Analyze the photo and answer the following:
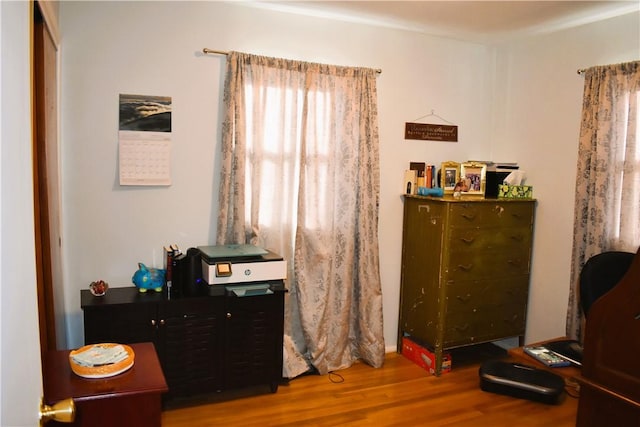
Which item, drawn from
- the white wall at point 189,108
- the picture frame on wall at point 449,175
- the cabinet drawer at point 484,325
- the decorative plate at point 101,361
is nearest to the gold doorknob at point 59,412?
the decorative plate at point 101,361

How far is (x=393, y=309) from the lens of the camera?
4.00m

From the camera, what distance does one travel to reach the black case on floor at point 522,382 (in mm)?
3156

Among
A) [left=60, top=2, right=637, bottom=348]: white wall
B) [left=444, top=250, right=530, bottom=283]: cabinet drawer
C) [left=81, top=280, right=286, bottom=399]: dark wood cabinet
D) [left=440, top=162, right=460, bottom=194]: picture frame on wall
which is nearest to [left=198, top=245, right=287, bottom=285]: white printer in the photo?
[left=81, top=280, right=286, bottom=399]: dark wood cabinet

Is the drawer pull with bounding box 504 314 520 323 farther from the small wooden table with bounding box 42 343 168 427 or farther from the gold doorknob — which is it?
the gold doorknob

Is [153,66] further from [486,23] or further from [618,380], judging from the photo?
[618,380]

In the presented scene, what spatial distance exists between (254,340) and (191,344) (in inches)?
15.4

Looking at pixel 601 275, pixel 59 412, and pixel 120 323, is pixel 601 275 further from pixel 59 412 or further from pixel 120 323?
pixel 59 412

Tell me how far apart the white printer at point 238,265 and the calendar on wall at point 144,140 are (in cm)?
58

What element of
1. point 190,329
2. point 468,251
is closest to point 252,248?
point 190,329

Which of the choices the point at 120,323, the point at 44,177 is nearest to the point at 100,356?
the point at 44,177

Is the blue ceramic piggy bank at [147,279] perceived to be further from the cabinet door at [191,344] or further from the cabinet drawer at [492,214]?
the cabinet drawer at [492,214]

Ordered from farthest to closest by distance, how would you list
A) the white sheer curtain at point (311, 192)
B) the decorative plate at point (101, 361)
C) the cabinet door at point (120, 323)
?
the white sheer curtain at point (311, 192) → the cabinet door at point (120, 323) → the decorative plate at point (101, 361)

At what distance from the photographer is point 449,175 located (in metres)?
3.88

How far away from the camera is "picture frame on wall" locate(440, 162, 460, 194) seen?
386 centimetres
